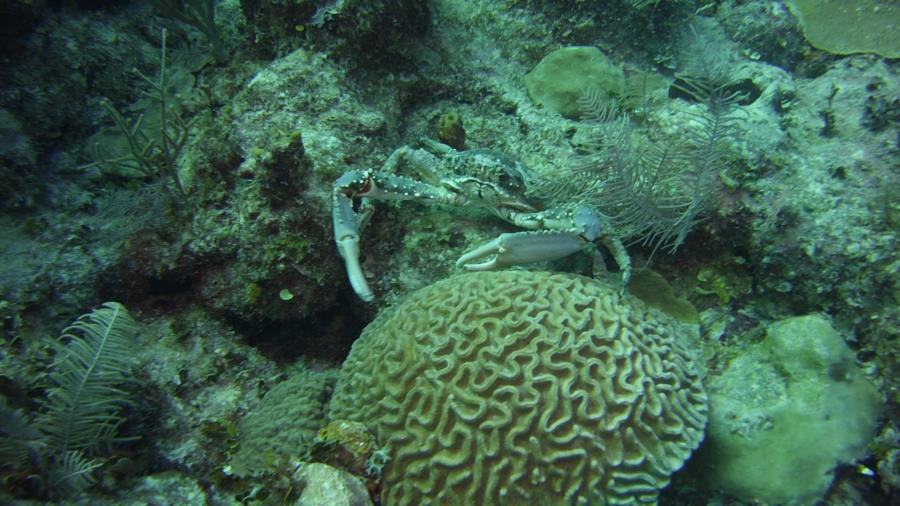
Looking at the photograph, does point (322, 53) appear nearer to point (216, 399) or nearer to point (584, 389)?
point (216, 399)

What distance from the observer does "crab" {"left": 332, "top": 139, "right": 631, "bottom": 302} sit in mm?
3131

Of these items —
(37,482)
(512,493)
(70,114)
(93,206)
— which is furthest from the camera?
(70,114)

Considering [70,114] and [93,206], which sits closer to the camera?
[93,206]

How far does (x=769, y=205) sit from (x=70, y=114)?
22.7 feet

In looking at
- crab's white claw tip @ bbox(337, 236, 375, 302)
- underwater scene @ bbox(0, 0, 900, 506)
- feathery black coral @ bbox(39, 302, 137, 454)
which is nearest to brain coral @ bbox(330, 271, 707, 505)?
underwater scene @ bbox(0, 0, 900, 506)

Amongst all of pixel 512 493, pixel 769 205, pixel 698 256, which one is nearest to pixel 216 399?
pixel 512 493

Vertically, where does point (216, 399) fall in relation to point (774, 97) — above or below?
below

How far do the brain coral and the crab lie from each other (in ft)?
0.88

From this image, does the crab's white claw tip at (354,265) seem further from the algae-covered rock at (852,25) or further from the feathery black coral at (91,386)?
the algae-covered rock at (852,25)

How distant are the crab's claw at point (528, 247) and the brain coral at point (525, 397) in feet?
0.67

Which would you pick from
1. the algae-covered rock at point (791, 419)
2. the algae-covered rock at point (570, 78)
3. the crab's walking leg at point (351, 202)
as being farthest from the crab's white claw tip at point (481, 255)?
the algae-covered rock at point (570, 78)

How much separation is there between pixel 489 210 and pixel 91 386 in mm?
2813

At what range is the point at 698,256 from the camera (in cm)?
364

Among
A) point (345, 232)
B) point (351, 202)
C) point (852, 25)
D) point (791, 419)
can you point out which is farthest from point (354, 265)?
point (852, 25)
